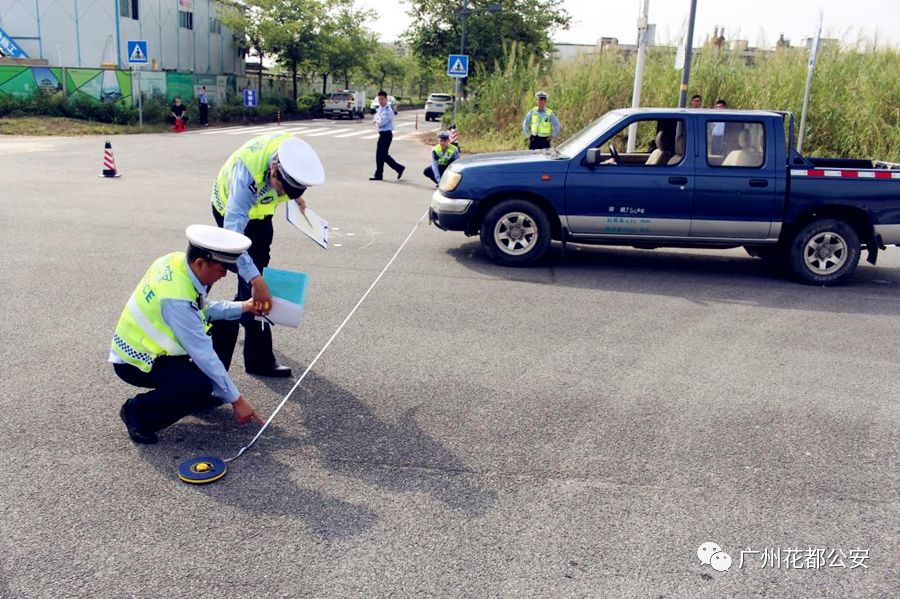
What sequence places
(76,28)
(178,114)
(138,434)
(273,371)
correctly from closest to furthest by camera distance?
(138,434), (273,371), (178,114), (76,28)

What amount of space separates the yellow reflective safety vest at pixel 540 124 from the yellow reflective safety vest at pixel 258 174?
33.5ft

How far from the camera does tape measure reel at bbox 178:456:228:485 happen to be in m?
3.99

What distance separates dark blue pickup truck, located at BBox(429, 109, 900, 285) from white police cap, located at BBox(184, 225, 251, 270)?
17.4ft

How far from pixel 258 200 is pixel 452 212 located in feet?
14.3

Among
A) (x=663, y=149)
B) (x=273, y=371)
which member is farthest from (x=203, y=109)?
(x=273, y=371)

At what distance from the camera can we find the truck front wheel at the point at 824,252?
348 inches

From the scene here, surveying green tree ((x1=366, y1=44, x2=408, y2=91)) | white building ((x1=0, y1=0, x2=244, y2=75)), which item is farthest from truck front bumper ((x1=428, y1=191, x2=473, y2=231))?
green tree ((x1=366, y1=44, x2=408, y2=91))

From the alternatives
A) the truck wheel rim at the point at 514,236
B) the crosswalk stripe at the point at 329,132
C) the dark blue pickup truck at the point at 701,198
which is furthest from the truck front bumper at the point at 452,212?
the crosswalk stripe at the point at 329,132

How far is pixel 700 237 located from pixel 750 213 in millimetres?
586

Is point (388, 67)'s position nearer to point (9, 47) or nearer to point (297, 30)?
point (297, 30)

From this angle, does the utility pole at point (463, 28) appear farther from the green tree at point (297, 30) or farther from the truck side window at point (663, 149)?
the truck side window at point (663, 149)

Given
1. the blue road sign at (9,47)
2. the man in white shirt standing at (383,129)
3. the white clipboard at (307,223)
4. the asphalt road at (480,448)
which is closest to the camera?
the asphalt road at (480,448)

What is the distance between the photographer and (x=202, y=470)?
4055 mm

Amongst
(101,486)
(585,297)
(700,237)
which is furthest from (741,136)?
(101,486)
